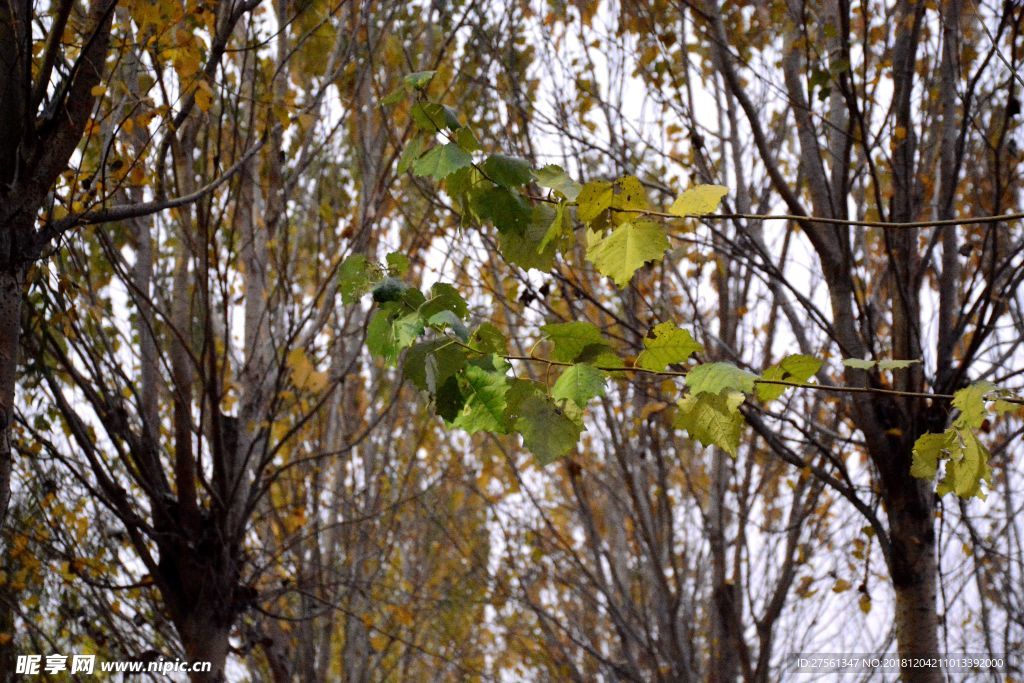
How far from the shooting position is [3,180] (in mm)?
1658

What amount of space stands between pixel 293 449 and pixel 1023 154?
4022mm

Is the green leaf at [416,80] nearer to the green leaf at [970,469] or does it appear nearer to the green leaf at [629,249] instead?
the green leaf at [629,249]

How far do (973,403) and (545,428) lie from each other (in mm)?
584

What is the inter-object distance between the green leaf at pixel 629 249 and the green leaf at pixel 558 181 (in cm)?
10

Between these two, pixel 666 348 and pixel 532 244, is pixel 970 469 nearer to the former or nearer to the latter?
pixel 666 348

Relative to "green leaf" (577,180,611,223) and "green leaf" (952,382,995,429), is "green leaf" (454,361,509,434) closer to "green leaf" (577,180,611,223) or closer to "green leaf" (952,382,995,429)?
"green leaf" (577,180,611,223)

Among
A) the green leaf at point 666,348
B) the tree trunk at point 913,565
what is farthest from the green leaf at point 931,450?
the tree trunk at point 913,565

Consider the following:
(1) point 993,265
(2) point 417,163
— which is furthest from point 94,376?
(1) point 993,265

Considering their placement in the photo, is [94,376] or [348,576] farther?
[348,576]

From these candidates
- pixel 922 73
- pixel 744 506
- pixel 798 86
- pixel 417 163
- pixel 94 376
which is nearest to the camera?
pixel 417 163

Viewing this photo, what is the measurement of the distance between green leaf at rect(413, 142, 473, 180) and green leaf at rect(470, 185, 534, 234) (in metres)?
0.07

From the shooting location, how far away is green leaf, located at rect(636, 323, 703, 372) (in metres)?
1.14

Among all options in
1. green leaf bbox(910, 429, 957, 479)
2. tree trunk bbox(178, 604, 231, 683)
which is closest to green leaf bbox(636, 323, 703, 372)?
green leaf bbox(910, 429, 957, 479)

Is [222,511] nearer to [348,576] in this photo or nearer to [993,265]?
[348,576]
